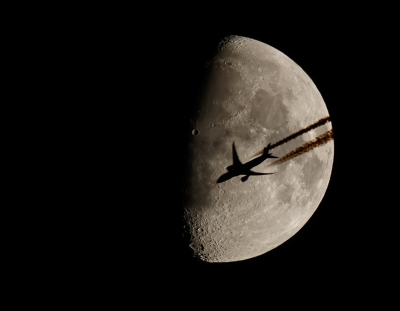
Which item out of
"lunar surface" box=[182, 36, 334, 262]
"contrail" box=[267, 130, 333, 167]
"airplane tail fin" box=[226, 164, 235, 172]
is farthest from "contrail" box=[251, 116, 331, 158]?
"airplane tail fin" box=[226, 164, 235, 172]

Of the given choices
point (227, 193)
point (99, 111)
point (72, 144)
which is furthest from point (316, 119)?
point (72, 144)

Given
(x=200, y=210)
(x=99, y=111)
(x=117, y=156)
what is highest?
(x=99, y=111)

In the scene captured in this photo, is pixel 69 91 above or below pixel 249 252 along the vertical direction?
above

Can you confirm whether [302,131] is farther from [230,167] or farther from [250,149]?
[230,167]

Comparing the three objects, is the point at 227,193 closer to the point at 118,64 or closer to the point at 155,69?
the point at 155,69

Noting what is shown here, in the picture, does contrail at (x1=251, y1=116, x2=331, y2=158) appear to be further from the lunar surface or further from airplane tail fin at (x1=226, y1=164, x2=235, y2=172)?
airplane tail fin at (x1=226, y1=164, x2=235, y2=172)

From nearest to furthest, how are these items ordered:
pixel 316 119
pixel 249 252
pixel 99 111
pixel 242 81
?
pixel 99 111
pixel 242 81
pixel 316 119
pixel 249 252

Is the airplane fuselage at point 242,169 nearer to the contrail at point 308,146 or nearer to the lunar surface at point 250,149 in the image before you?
the lunar surface at point 250,149
